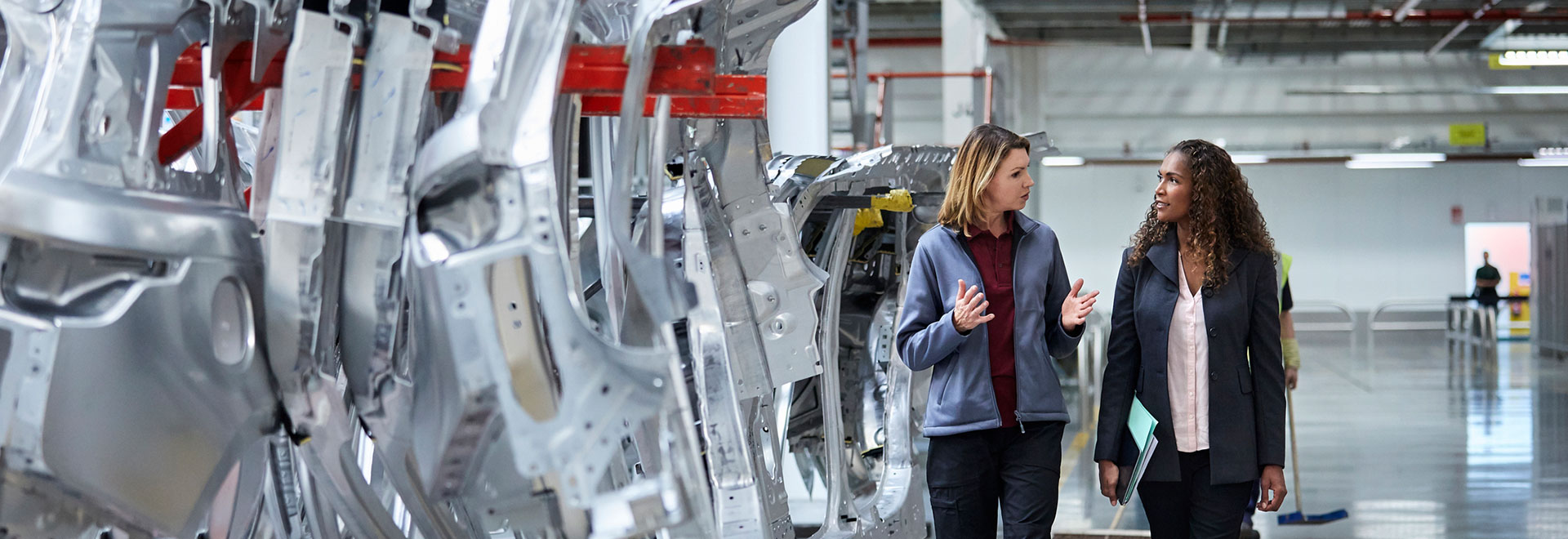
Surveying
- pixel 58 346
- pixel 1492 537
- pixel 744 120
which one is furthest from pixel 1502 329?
pixel 58 346

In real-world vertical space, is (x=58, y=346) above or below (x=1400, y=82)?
below

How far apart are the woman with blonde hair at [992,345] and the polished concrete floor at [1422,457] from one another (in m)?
2.79

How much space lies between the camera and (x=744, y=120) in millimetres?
3029

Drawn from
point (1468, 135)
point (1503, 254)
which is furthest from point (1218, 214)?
point (1503, 254)

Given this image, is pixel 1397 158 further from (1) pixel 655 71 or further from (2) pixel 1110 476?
(1) pixel 655 71

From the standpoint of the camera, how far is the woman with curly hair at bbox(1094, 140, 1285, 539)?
9.83 feet

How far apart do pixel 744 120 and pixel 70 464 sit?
62.4 inches

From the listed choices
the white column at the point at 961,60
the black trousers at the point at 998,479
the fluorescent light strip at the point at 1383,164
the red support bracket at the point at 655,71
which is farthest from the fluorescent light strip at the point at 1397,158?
the red support bracket at the point at 655,71

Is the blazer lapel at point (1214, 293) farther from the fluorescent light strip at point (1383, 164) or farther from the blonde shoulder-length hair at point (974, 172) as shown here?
the fluorescent light strip at point (1383, 164)

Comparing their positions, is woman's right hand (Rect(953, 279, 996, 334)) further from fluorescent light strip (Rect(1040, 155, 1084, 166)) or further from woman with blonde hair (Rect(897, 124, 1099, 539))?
fluorescent light strip (Rect(1040, 155, 1084, 166))

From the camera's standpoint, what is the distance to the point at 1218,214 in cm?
306

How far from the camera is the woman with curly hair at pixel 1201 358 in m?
3.00

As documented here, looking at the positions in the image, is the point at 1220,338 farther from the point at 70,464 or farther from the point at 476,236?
the point at 70,464

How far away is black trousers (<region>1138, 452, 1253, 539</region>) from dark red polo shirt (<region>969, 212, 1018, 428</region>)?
0.39m
